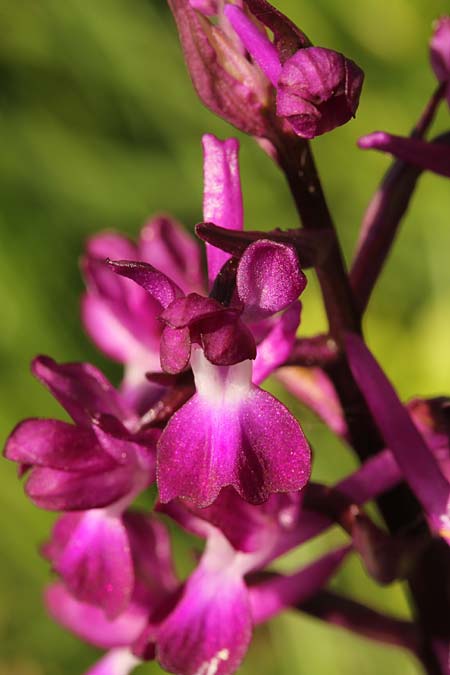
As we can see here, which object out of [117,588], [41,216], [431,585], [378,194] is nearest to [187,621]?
[117,588]

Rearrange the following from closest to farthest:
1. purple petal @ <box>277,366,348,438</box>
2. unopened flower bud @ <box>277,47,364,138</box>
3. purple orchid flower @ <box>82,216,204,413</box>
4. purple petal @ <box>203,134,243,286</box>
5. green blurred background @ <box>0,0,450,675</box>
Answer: unopened flower bud @ <box>277,47,364,138</box>
purple petal @ <box>203,134,243,286</box>
purple petal @ <box>277,366,348,438</box>
purple orchid flower @ <box>82,216,204,413</box>
green blurred background @ <box>0,0,450,675</box>

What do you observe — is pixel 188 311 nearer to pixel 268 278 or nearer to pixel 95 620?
pixel 268 278

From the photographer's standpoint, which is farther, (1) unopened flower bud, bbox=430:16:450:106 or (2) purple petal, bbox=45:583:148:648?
(2) purple petal, bbox=45:583:148:648

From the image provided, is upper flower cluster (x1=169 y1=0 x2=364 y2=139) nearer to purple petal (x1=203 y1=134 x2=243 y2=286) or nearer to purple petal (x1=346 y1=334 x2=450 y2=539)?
purple petal (x1=203 y1=134 x2=243 y2=286)

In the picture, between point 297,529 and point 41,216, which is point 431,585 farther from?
point 41,216

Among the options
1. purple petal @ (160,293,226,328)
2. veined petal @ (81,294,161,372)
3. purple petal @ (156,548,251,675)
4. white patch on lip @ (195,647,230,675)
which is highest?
purple petal @ (160,293,226,328)

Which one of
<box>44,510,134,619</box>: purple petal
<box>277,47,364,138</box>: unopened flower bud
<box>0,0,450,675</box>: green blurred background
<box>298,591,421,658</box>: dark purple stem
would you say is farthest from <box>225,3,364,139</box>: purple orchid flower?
<box>0,0,450,675</box>: green blurred background

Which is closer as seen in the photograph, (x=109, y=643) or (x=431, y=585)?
(x=431, y=585)
